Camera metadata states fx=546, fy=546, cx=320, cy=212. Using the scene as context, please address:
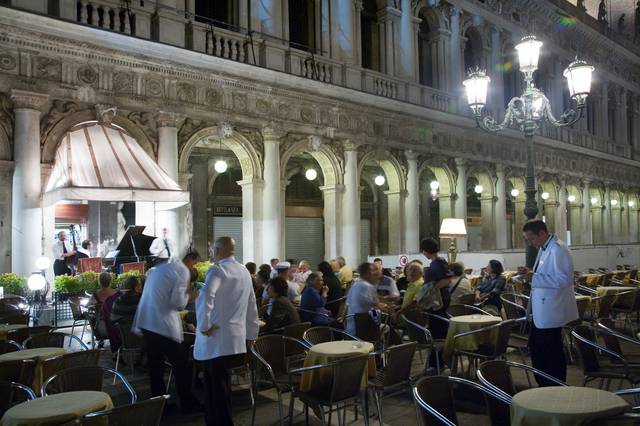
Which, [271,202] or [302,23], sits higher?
[302,23]

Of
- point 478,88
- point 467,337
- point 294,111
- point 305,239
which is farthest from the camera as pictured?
point 305,239

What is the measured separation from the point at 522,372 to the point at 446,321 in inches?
51.7

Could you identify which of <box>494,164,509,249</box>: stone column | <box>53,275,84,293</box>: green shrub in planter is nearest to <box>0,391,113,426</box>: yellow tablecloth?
<box>53,275,84,293</box>: green shrub in planter

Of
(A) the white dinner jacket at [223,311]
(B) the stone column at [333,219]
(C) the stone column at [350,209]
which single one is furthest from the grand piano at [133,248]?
(A) the white dinner jacket at [223,311]

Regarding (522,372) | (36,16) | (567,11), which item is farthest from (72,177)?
(567,11)

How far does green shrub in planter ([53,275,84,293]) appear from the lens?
9.48 metres

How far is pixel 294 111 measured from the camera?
14.3 meters

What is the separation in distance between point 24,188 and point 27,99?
1656 millimetres

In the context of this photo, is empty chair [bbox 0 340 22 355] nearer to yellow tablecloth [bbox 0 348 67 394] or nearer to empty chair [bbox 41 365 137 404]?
yellow tablecloth [bbox 0 348 67 394]

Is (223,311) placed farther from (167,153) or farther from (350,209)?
(350,209)

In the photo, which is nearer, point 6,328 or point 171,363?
point 171,363

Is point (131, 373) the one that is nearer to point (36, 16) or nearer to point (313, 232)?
point (36, 16)

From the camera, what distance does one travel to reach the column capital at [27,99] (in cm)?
1005

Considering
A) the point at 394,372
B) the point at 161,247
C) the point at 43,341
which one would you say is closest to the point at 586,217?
the point at 161,247
